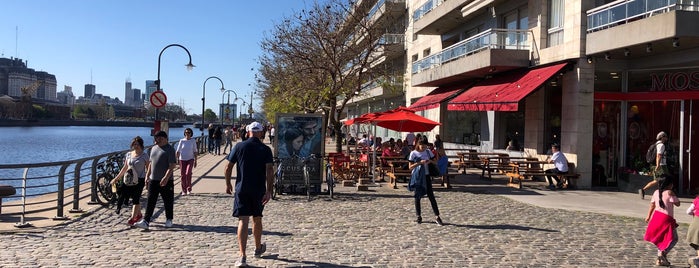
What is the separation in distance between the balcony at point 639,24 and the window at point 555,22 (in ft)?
5.40

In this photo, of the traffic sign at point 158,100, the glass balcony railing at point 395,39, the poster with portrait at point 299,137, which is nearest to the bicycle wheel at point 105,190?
the poster with portrait at point 299,137

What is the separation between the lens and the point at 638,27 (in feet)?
46.2

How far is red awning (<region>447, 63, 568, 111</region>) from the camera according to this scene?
661 inches

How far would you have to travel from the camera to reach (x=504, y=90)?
18703 mm

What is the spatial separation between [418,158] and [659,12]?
26.0 ft

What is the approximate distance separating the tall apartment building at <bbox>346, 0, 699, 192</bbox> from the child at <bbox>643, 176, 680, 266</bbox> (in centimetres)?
685

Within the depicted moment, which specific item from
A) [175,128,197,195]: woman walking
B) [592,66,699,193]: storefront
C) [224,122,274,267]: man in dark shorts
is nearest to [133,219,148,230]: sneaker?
[224,122,274,267]: man in dark shorts

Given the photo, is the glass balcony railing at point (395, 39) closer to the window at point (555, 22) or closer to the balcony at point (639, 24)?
the window at point (555, 22)

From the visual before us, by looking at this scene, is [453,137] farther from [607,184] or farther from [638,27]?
[638,27]

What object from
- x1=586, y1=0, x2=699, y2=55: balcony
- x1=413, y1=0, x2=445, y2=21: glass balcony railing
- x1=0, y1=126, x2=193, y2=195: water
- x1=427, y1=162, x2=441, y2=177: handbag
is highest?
x1=413, y1=0, x2=445, y2=21: glass balcony railing

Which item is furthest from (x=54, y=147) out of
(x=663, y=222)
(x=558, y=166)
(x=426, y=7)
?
(x=663, y=222)

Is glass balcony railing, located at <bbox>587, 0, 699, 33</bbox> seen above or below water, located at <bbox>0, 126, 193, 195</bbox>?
above

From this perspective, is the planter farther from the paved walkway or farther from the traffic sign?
the traffic sign

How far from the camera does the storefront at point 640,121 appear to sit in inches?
614
